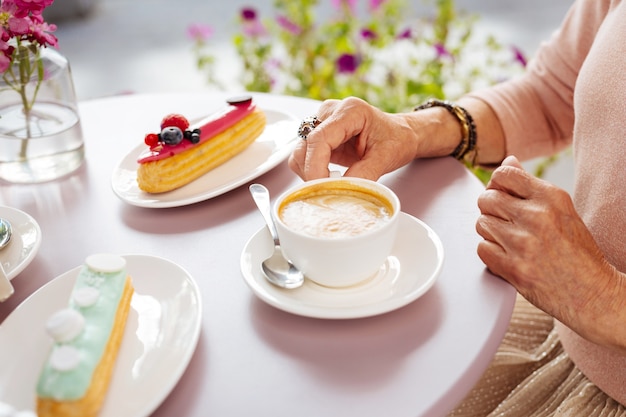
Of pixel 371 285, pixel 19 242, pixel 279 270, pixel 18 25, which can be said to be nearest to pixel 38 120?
pixel 18 25

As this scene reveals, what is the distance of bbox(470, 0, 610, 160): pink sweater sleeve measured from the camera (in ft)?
4.58

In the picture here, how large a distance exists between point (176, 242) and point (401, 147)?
0.41 meters

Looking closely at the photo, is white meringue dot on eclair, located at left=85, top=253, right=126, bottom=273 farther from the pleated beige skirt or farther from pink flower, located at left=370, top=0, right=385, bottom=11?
pink flower, located at left=370, top=0, right=385, bottom=11

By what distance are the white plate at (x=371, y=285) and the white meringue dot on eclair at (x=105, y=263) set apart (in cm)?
16

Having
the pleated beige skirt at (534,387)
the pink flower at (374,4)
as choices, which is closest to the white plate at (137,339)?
the pleated beige skirt at (534,387)

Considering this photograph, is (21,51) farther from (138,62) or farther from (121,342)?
(138,62)

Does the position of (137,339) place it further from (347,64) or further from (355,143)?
(347,64)

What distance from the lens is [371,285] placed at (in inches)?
35.6

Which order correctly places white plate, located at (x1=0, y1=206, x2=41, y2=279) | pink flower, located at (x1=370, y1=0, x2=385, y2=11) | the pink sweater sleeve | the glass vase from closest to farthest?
1. white plate, located at (x1=0, y1=206, x2=41, y2=279)
2. the glass vase
3. the pink sweater sleeve
4. pink flower, located at (x1=370, y1=0, x2=385, y2=11)

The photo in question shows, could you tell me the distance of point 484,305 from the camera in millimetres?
904

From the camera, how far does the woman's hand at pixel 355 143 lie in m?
1.10

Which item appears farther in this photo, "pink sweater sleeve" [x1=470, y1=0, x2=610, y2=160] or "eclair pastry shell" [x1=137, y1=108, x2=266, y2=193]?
"pink sweater sleeve" [x1=470, y1=0, x2=610, y2=160]

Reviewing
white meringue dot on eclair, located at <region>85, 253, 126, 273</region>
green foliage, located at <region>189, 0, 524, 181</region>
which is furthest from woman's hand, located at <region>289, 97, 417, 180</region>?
green foliage, located at <region>189, 0, 524, 181</region>

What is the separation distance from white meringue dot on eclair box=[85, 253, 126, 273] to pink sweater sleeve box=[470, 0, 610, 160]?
0.86 meters
